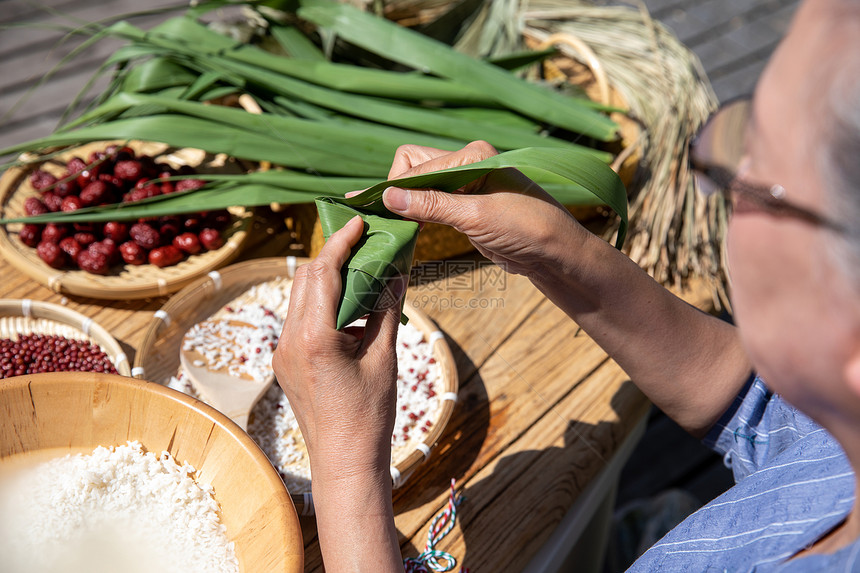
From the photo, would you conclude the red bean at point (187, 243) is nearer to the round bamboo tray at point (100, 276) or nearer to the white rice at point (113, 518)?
the round bamboo tray at point (100, 276)

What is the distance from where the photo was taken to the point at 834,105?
424 millimetres

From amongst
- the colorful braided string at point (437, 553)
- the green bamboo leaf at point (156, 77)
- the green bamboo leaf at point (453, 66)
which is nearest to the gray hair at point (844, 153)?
the colorful braided string at point (437, 553)

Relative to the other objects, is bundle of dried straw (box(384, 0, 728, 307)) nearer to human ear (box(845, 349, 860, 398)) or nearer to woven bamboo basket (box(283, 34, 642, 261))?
woven bamboo basket (box(283, 34, 642, 261))

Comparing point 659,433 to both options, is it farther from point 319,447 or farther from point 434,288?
point 319,447

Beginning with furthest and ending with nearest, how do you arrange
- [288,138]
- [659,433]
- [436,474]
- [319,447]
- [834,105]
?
[659,433] < [288,138] < [436,474] < [319,447] < [834,105]

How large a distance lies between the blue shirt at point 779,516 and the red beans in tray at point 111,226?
3.24ft

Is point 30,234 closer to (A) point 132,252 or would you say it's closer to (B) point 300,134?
(A) point 132,252

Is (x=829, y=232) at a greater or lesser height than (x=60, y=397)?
greater

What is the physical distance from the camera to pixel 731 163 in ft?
1.78

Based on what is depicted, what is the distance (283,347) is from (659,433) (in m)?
1.78

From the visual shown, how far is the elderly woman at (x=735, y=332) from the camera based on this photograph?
17.8 inches

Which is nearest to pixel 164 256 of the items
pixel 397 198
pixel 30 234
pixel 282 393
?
pixel 30 234

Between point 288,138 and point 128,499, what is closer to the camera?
point 128,499

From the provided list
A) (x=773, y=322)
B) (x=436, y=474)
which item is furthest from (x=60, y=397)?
(x=773, y=322)
